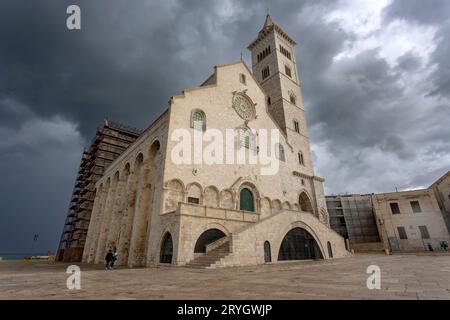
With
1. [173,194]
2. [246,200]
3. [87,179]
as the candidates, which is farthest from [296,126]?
[87,179]

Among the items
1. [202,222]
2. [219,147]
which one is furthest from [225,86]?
[202,222]

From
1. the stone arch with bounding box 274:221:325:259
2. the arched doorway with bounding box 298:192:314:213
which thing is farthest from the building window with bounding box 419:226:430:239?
the stone arch with bounding box 274:221:325:259

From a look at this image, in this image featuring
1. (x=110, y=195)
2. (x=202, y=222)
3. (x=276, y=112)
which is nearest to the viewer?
(x=202, y=222)

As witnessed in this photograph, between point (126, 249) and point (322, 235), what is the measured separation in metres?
17.3

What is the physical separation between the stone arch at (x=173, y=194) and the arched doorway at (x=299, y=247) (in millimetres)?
8252

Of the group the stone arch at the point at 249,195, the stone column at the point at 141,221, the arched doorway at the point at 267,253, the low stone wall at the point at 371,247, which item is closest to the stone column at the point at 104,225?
the stone column at the point at 141,221

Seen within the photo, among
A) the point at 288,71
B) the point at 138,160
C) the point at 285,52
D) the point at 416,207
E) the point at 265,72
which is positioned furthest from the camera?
the point at 285,52

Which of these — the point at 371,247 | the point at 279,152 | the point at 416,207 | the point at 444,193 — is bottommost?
the point at 371,247

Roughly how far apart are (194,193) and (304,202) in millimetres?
16799

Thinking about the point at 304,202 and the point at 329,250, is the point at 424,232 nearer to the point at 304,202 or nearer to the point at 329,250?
the point at 304,202

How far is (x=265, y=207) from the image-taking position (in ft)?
73.2

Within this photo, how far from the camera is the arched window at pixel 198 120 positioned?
1948cm
